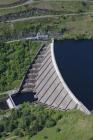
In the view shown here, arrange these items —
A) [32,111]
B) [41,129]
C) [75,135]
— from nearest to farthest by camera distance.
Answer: [75,135], [41,129], [32,111]

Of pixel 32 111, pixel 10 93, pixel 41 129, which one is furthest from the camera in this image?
pixel 10 93

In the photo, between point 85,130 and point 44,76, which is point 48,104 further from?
point 85,130

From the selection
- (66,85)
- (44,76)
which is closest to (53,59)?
(44,76)

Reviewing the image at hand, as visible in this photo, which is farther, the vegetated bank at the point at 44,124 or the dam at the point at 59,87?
the dam at the point at 59,87

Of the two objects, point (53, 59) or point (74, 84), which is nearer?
point (74, 84)

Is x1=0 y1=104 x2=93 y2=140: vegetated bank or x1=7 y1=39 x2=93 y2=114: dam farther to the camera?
x1=7 y1=39 x2=93 y2=114: dam

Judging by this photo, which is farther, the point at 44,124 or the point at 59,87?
the point at 59,87

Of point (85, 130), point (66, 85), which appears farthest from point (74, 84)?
point (85, 130)

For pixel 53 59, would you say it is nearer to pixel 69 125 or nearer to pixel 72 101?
pixel 72 101

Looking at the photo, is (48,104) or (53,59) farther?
(53,59)
